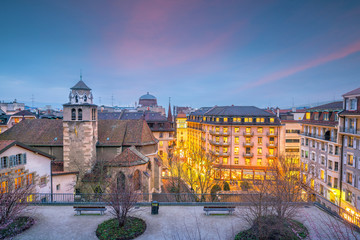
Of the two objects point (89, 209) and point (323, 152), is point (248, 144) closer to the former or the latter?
point (323, 152)

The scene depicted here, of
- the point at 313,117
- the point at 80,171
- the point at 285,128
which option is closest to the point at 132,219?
the point at 80,171

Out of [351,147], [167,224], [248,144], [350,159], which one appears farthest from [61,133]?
[350,159]

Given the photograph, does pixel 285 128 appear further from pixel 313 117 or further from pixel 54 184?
pixel 54 184

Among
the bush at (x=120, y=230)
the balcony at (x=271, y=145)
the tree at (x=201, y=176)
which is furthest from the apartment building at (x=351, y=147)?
the bush at (x=120, y=230)

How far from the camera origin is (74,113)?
93.6 feet

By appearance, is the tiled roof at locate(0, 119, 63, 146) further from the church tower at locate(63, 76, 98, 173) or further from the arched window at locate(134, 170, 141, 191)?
the arched window at locate(134, 170, 141, 191)

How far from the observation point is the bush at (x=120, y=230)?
1359 cm

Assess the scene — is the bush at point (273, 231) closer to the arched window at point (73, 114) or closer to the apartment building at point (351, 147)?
the apartment building at point (351, 147)

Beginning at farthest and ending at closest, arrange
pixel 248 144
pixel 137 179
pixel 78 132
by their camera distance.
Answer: pixel 248 144 < pixel 78 132 < pixel 137 179

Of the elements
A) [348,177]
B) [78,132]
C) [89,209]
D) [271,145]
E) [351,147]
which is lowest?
[348,177]

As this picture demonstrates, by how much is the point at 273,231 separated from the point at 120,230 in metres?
10.5

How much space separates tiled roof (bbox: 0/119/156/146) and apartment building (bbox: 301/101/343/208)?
28476 mm

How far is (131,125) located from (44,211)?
59.9 feet

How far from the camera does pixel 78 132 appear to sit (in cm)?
2838
